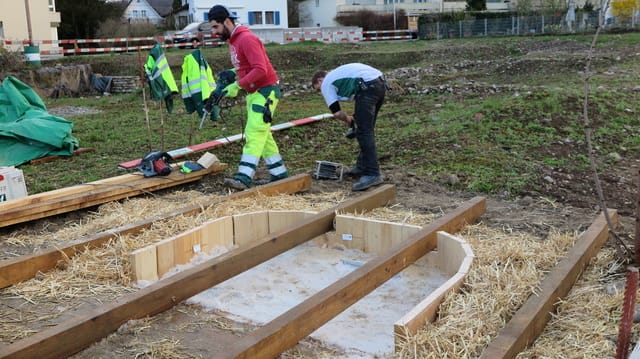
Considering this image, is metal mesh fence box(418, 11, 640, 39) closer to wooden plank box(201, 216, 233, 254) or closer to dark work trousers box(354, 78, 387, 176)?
dark work trousers box(354, 78, 387, 176)

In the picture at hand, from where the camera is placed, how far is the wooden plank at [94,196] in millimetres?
5273

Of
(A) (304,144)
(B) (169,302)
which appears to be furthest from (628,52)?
(B) (169,302)

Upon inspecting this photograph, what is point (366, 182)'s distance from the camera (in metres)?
6.15

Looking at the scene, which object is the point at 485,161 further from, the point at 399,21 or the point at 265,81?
the point at 399,21

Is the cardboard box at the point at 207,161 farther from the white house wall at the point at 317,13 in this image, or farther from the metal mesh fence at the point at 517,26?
the white house wall at the point at 317,13

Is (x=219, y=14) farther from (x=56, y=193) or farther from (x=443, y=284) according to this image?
(x=443, y=284)

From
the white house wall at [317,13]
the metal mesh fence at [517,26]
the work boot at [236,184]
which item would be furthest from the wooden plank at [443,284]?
the white house wall at [317,13]

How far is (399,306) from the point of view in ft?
13.5

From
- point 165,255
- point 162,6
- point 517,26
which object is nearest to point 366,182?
point 165,255

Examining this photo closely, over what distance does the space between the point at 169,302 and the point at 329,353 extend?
0.98 meters

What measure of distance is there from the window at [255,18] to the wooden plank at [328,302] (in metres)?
42.7

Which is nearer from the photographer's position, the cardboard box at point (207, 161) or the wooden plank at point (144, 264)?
the wooden plank at point (144, 264)

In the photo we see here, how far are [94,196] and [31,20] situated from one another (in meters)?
30.9

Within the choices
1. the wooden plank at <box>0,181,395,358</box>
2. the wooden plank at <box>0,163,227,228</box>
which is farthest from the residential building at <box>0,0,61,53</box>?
the wooden plank at <box>0,181,395,358</box>
